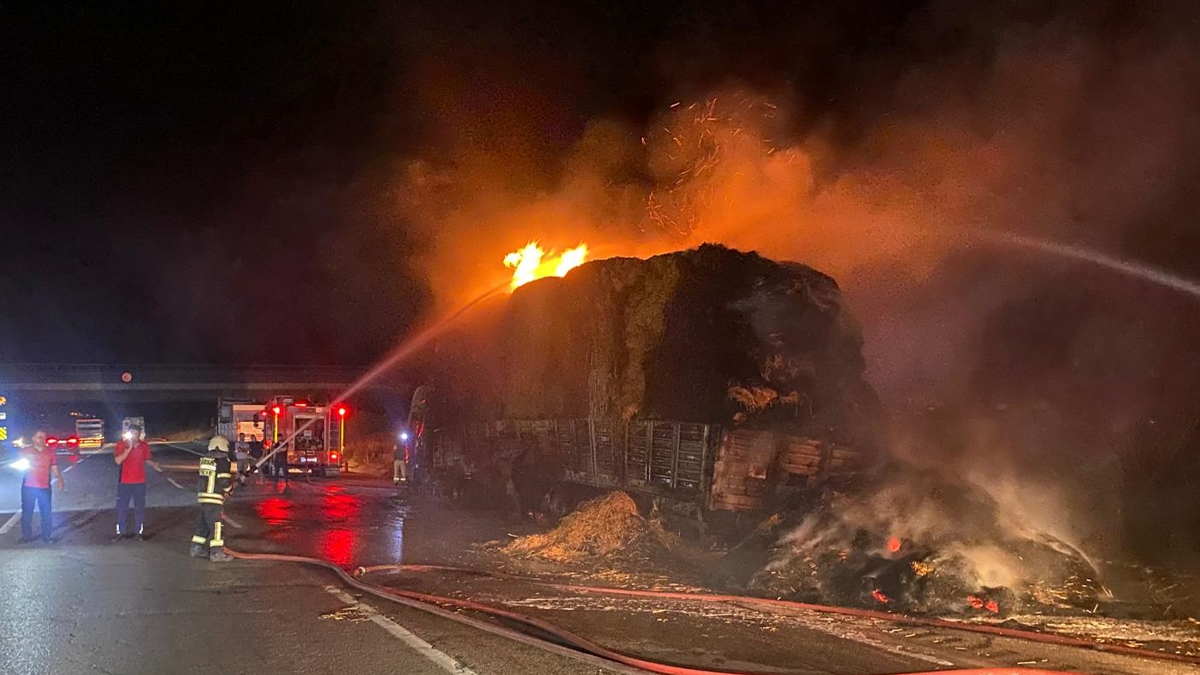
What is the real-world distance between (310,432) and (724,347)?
57.0 feet

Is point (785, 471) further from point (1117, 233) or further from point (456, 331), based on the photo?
point (456, 331)

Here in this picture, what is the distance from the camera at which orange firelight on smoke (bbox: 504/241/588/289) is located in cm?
1767

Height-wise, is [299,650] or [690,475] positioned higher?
[690,475]

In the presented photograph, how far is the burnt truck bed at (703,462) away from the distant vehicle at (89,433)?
44810mm

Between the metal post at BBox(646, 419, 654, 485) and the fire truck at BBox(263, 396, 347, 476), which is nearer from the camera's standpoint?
the metal post at BBox(646, 419, 654, 485)

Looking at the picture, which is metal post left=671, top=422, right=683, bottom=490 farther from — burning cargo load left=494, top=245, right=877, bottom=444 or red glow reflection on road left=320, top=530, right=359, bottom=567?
red glow reflection on road left=320, top=530, right=359, bottom=567

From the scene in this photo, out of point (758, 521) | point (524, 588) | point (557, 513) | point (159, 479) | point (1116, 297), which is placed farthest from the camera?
point (159, 479)

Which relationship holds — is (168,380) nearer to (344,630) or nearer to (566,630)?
(344,630)

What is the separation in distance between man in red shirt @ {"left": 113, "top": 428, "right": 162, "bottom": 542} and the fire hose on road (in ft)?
11.6

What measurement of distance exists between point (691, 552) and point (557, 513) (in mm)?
3611

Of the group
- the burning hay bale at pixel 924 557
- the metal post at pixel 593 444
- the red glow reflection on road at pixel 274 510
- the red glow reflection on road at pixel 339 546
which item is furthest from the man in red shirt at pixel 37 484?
the burning hay bale at pixel 924 557

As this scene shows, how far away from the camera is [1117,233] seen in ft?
47.6

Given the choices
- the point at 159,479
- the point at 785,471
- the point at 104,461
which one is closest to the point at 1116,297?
the point at 785,471

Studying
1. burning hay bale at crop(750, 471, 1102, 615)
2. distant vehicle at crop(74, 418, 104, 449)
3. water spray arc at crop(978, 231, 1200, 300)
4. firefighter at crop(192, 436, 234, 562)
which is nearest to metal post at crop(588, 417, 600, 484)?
burning hay bale at crop(750, 471, 1102, 615)
